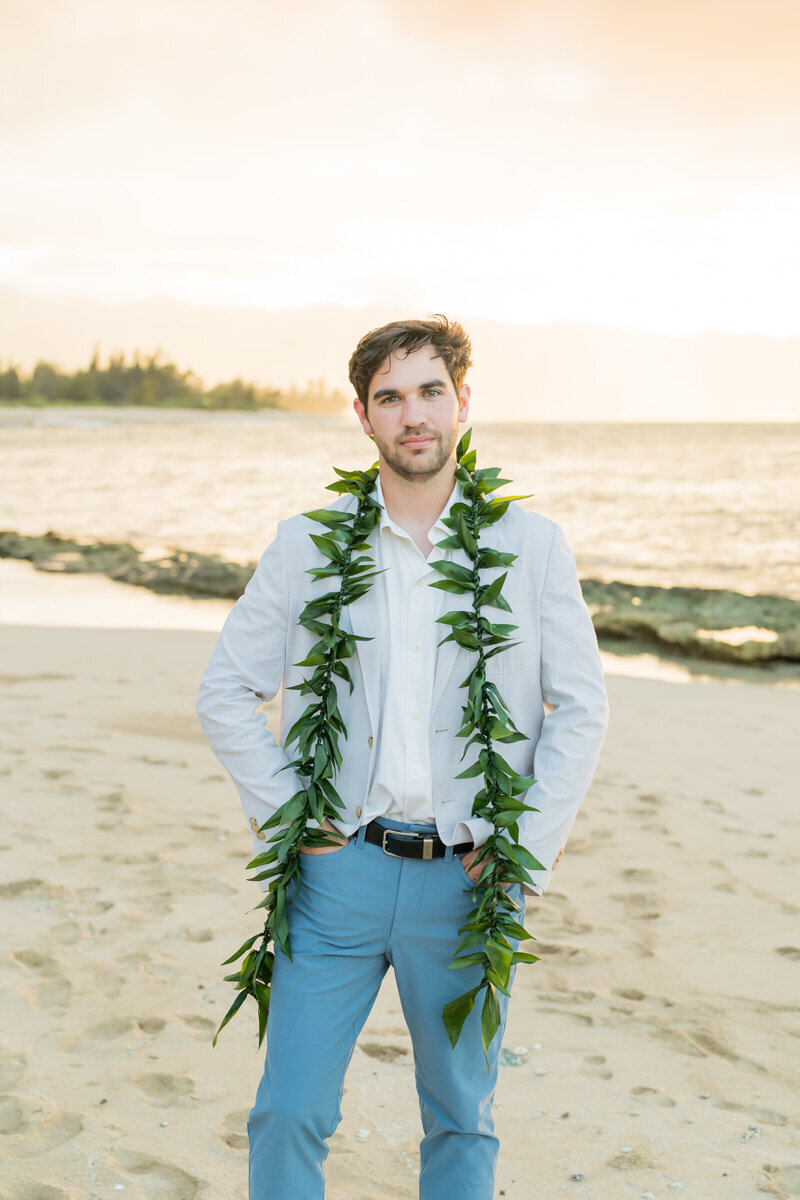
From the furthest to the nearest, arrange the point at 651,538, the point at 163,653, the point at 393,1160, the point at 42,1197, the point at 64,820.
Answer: the point at 651,538 < the point at 163,653 < the point at 64,820 < the point at 393,1160 < the point at 42,1197

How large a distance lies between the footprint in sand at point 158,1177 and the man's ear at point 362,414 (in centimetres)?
218

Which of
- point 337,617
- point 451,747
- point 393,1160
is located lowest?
point 393,1160

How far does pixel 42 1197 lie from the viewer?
2.99 meters

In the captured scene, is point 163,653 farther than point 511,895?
Yes

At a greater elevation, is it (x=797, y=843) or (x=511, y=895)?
(x=511, y=895)

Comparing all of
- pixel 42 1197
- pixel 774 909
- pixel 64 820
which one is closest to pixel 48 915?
pixel 64 820

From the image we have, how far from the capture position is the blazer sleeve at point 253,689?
267 centimetres

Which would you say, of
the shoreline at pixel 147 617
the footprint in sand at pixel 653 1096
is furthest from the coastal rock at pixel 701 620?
the footprint in sand at pixel 653 1096

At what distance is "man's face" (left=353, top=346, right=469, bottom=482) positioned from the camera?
106 inches

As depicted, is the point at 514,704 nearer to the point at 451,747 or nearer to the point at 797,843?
the point at 451,747

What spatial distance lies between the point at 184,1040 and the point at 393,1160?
2.99 feet

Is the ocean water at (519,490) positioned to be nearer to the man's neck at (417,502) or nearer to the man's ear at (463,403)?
the man's ear at (463,403)

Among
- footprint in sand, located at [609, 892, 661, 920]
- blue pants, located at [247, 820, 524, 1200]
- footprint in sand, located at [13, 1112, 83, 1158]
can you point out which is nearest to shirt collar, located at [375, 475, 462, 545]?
blue pants, located at [247, 820, 524, 1200]

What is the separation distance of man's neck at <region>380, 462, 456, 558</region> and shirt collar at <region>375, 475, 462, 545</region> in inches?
0.6
